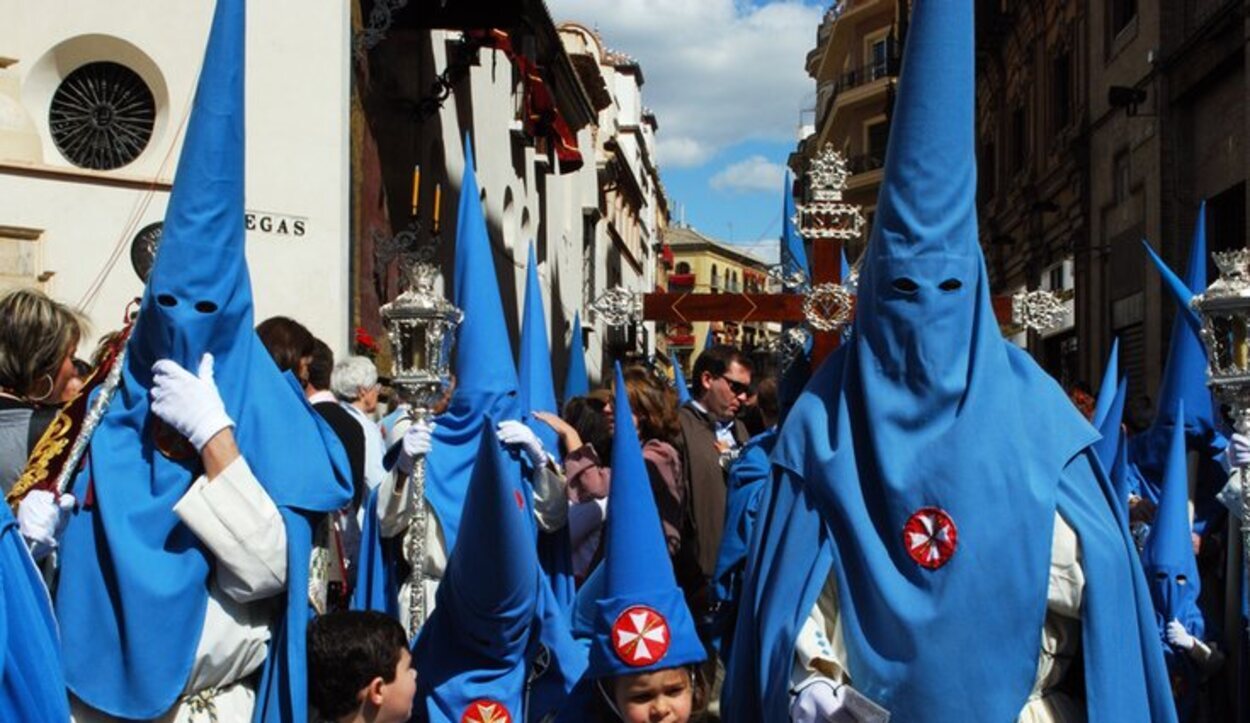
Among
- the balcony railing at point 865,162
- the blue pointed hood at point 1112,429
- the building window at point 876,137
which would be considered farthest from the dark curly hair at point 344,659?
the building window at point 876,137

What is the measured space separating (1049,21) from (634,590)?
22482mm

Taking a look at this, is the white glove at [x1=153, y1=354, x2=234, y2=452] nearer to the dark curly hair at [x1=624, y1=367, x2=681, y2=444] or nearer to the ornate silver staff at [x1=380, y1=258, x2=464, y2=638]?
the ornate silver staff at [x1=380, y1=258, x2=464, y2=638]

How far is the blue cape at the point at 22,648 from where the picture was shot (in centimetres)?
288

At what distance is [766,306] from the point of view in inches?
261

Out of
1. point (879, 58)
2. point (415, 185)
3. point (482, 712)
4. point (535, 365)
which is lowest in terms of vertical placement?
point (482, 712)

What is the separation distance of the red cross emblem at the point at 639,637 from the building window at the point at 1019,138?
81.4 feet

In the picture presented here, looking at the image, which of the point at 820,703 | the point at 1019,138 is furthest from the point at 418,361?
the point at 1019,138

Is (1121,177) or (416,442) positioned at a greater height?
(1121,177)

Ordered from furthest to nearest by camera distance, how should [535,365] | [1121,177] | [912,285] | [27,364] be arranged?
[1121,177]
[535,365]
[27,364]
[912,285]

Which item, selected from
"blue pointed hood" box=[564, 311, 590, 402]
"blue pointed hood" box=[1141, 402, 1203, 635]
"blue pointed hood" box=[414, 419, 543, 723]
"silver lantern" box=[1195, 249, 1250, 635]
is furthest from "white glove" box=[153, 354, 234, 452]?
"blue pointed hood" box=[564, 311, 590, 402]

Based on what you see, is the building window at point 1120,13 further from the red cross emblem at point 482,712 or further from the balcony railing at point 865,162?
the balcony railing at point 865,162

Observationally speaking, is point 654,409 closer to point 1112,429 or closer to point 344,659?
point 1112,429

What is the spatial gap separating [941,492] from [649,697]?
40.6 inches

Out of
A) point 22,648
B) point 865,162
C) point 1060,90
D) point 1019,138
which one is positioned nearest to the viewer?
point 22,648
